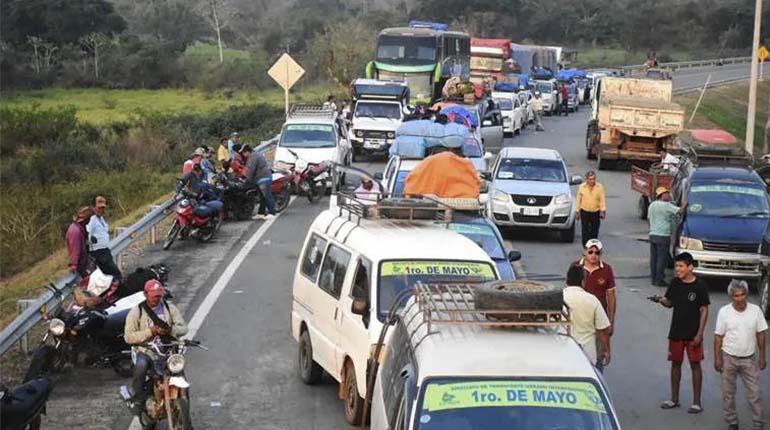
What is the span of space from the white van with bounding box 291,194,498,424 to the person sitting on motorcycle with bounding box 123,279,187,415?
1.53m

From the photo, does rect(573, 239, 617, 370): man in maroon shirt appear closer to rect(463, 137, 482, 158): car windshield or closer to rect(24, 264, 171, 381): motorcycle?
rect(24, 264, 171, 381): motorcycle

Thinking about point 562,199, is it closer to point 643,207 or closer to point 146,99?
point 643,207

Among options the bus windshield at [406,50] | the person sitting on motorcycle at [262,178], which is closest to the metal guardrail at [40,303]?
the person sitting on motorcycle at [262,178]

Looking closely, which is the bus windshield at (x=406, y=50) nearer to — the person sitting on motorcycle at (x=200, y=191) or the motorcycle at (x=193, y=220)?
the person sitting on motorcycle at (x=200, y=191)

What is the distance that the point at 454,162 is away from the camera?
20234 mm

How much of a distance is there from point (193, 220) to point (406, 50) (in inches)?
1135

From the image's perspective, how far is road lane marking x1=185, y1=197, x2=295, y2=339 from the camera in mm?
15859

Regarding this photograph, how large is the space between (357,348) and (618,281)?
991 centimetres

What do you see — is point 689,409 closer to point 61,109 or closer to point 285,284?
point 285,284

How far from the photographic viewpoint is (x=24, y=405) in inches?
399

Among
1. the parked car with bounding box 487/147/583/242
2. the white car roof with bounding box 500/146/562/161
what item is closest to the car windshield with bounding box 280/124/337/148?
the white car roof with bounding box 500/146/562/161

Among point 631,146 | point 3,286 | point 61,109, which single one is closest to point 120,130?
point 61,109

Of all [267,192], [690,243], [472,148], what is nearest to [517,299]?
[690,243]

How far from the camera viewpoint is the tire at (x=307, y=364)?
12859 mm
